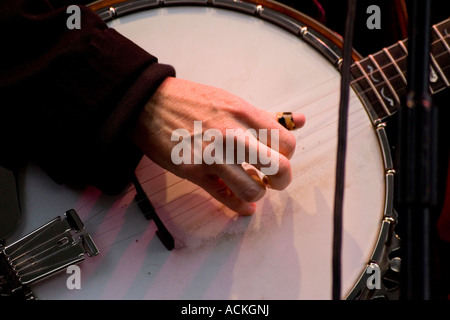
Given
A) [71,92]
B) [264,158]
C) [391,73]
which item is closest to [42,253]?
[71,92]

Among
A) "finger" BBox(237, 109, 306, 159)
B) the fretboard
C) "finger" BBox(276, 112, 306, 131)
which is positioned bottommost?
"finger" BBox(237, 109, 306, 159)

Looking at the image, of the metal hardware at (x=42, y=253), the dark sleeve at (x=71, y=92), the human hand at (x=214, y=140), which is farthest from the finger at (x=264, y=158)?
the metal hardware at (x=42, y=253)

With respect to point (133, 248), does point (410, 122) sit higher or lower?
higher

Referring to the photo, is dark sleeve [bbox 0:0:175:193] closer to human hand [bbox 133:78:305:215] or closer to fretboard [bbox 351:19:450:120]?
human hand [bbox 133:78:305:215]

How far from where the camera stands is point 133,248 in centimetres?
71

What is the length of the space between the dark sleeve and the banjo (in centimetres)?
6

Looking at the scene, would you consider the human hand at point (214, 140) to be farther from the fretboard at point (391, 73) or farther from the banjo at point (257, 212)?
the fretboard at point (391, 73)

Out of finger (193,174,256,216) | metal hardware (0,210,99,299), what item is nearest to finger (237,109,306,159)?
finger (193,174,256,216)

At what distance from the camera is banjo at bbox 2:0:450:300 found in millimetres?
685

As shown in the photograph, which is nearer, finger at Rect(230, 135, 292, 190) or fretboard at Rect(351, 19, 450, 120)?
finger at Rect(230, 135, 292, 190)

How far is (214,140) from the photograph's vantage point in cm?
67
